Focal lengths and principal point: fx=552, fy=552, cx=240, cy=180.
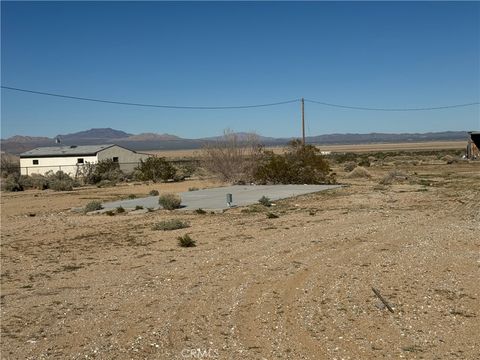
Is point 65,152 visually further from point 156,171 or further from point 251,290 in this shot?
point 251,290

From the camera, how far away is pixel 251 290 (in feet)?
31.9

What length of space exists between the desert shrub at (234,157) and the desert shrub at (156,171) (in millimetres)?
10376

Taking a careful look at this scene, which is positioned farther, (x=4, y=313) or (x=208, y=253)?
(x=208, y=253)

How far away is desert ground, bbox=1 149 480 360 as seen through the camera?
Answer: 23.2ft

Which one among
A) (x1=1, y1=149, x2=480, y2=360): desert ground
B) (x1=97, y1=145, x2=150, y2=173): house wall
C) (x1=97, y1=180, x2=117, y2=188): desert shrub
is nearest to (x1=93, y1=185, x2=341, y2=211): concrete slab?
(x1=1, y1=149, x2=480, y2=360): desert ground

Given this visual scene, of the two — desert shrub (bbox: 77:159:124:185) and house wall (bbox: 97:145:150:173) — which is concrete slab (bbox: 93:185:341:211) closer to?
desert shrub (bbox: 77:159:124:185)

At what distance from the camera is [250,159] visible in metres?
39.4

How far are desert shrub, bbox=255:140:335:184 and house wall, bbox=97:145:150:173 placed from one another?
93.1ft

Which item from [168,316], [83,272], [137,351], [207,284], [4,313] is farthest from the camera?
[83,272]

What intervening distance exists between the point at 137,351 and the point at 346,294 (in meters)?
3.81

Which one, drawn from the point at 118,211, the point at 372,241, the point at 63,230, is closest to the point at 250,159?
the point at 118,211

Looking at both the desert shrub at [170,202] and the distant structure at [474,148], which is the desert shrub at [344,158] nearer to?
the distant structure at [474,148]

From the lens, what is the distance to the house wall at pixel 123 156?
201 feet

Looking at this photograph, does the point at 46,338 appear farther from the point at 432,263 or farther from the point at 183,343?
the point at 432,263
